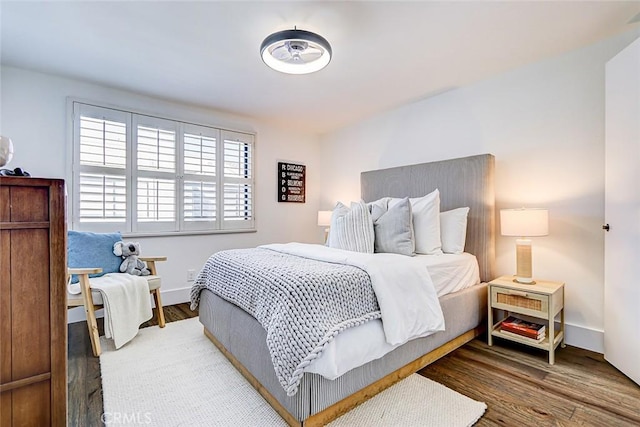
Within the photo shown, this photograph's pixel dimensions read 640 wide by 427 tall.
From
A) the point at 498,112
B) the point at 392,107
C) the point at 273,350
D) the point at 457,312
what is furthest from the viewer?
the point at 392,107

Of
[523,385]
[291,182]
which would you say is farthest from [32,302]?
[291,182]

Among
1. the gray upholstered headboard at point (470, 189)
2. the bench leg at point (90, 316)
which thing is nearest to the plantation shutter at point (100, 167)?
the bench leg at point (90, 316)

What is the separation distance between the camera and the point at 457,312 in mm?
2256

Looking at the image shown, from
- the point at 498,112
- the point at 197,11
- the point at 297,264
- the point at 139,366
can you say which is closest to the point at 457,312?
the point at 297,264

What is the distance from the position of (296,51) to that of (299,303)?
1.67 metres

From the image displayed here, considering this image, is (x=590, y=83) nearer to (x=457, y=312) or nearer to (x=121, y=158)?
(x=457, y=312)

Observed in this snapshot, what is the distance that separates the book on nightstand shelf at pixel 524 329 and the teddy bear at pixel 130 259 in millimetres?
3188

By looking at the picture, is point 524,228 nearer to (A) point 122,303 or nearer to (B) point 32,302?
(B) point 32,302

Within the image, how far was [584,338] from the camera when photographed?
91.0 inches

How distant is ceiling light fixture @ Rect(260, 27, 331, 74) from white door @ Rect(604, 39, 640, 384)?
1.98 meters

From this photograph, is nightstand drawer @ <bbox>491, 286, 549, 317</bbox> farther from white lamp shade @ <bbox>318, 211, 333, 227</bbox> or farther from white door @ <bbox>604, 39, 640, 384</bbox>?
white lamp shade @ <bbox>318, 211, 333, 227</bbox>

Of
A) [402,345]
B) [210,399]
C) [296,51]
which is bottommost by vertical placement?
[210,399]

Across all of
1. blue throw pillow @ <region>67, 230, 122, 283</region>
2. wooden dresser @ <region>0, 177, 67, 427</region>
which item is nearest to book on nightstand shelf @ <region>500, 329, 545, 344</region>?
wooden dresser @ <region>0, 177, 67, 427</region>

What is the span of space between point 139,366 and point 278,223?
2612mm
